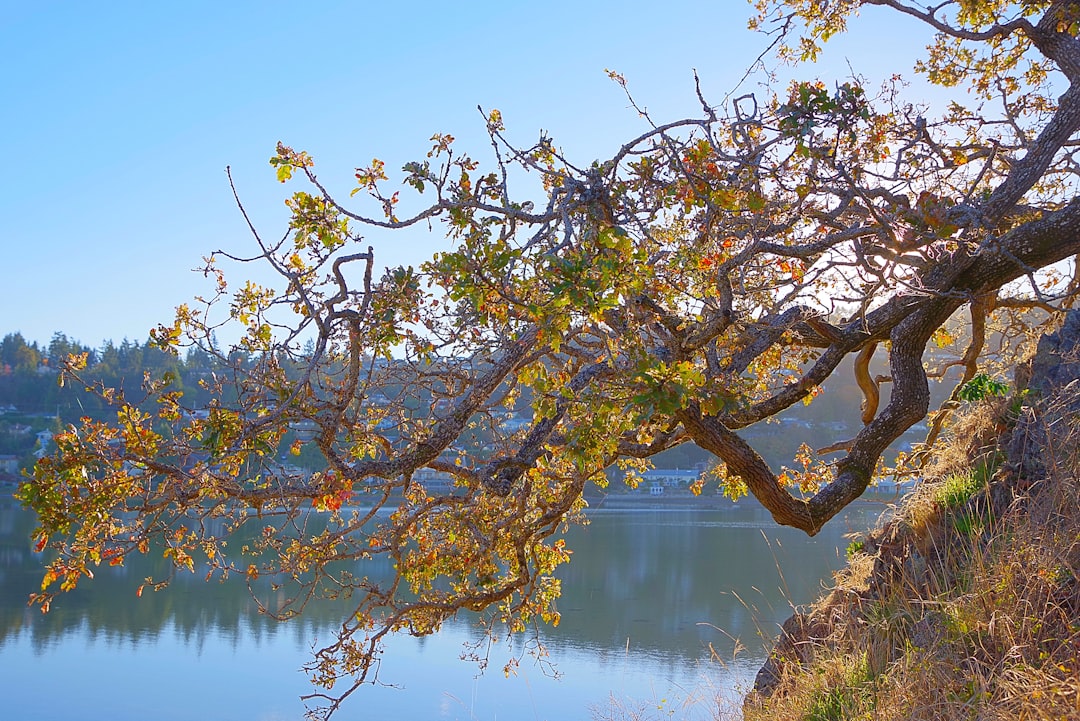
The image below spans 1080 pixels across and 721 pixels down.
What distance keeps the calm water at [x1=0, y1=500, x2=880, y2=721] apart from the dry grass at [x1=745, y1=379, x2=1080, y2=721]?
2203 millimetres

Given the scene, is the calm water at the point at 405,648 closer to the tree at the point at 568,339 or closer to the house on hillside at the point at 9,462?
the tree at the point at 568,339

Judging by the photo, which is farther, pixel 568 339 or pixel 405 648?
pixel 405 648

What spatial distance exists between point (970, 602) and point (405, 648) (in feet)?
39.2

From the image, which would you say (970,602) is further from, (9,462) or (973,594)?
(9,462)

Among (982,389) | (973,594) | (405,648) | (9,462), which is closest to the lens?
(973,594)

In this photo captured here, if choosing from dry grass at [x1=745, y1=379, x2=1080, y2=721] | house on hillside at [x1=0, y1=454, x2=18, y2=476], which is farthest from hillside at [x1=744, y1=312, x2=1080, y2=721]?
house on hillside at [x1=0, y1=454, x2=18, y2=476]

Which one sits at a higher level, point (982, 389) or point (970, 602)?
point (982, 389)

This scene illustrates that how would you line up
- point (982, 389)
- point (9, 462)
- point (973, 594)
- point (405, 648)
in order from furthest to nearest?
point (9, 462) → point (405, 648) → point (982, 389) → point (973, 594)

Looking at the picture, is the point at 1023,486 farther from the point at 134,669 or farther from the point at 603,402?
the point at 134,669

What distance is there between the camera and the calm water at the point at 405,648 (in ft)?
39.2

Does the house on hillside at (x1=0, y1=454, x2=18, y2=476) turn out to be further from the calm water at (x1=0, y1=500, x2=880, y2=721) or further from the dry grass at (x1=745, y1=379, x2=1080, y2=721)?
the dry grass at (x1=745, y1=379, x2=1080, y2=721)

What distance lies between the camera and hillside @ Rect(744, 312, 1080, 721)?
3.32 metres

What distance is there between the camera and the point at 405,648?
14.6 m

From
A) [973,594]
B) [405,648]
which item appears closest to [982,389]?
[973,594]
